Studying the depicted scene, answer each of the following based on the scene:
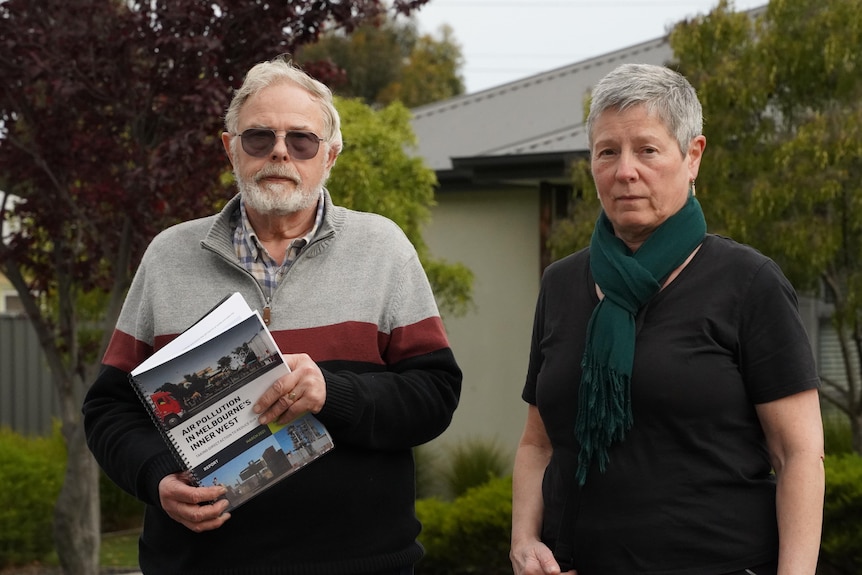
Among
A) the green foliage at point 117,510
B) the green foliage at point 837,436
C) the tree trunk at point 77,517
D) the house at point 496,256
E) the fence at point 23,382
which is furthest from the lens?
the fence at point 23,382

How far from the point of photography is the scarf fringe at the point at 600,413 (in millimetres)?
2844

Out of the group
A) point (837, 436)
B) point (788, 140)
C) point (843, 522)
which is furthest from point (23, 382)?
point (843, 522)

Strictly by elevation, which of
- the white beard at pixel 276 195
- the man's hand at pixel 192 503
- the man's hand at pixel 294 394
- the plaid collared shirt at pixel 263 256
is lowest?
the man's hand at pixel 192 503

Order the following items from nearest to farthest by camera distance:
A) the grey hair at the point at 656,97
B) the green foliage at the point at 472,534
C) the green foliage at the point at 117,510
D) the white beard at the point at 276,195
Answer: the grey hair at the point at 656,97, the white beard at the point at 276,195, the green foliage at the point at 472,534, the green foliage at the point at 117,510

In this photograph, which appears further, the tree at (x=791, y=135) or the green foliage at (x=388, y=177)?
the green foliage at (x=388, y=177)

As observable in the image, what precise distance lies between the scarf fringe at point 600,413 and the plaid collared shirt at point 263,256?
3.12ft

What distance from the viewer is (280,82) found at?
136 inches

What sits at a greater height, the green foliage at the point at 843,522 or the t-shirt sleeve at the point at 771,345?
the t-shirt sleeve at the point at 771,345

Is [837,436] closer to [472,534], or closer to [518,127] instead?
[472,534]

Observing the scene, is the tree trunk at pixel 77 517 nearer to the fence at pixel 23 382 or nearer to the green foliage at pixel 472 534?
the green foliage at pixel 472 534

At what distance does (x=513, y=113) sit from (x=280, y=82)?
14.1 m

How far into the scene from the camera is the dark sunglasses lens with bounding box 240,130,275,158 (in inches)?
134

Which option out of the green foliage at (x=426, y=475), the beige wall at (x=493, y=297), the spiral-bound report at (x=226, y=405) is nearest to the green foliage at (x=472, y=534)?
the green foliage at (x=426, y=475)

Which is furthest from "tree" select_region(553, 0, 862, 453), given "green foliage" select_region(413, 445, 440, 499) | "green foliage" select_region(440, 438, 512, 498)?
"green foliage" select_region(413, 445, 440, 499)
